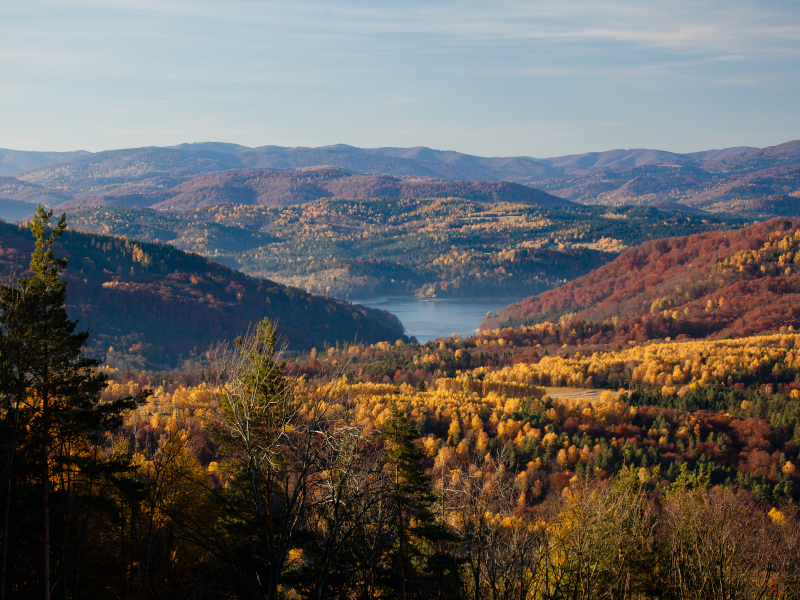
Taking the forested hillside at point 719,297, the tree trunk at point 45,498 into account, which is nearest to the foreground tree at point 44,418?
the tree trunk at point 45,498

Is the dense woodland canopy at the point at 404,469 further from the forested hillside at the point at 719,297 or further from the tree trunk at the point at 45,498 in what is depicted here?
the forested hillside at the point at 719,297

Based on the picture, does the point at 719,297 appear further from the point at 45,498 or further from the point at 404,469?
the point at 45,498

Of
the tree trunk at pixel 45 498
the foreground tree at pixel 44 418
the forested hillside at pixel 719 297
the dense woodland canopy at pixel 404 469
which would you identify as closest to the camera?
the dense woodland canopy at pixel 404 469

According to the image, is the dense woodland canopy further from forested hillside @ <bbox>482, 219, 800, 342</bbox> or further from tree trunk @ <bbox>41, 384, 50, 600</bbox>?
forested hillside @ <bbox>482, 219, 800, 342</bbox>

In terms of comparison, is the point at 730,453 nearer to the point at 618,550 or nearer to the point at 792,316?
the point at 618,550

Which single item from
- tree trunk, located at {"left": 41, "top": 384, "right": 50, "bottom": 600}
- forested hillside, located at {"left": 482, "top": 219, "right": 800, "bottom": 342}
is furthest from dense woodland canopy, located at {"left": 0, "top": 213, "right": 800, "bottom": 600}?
forested hillside, located at {"left": 482, "top": 219, "right": 800, "bottom": 342}

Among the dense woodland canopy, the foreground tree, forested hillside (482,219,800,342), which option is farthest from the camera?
forested hillside (482,219,800,342)

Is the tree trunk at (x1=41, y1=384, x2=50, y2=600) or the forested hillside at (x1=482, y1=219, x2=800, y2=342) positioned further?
the forested hillside at (x1=482, y1=219, x2=800, y2=342)

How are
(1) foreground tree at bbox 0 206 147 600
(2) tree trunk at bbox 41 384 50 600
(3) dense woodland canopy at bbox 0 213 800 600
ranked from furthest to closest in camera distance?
(1) foreground tree at bbox 0 206 147 600, (2) tree trunk at bbox 41 384 50 600, (3) dense woodland canopy at bbox 0 213 800 600

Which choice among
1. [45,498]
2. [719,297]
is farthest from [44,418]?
[719,297]

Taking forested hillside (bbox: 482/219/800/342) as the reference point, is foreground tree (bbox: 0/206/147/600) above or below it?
above

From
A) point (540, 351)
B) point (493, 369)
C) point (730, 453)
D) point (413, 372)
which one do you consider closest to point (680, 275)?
point (540, 351)
